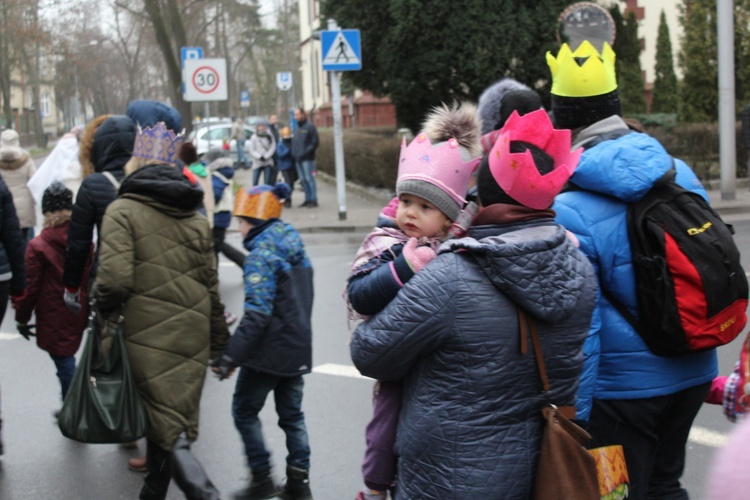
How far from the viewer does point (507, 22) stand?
1748cm

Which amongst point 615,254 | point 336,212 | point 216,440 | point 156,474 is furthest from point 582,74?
point 336,212

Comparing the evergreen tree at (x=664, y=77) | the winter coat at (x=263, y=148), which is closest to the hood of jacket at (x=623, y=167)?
the winter coat at (x=263, y=148)

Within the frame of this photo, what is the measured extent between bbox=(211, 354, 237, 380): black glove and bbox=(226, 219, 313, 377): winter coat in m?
0.02

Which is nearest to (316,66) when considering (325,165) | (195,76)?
(325,165)

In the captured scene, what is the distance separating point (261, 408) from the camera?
4.48 meters

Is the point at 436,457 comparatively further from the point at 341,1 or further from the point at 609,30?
the point at 341,1

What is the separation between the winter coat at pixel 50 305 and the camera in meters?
5.36

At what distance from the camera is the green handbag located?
12.6ft

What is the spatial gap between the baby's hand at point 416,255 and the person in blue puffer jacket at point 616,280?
0.61 m

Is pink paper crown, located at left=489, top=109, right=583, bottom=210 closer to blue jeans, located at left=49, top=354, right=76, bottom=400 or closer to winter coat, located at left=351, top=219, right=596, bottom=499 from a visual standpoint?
winter coat, located at left=351, top=219, right=596, bottom=499

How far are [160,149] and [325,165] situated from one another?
21.9 m

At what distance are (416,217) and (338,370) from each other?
4292mm

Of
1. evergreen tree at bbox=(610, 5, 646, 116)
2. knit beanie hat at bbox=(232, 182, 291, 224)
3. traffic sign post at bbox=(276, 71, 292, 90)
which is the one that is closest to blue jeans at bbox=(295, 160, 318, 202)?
evergreen tree at bbox=(610, 5, 646, 116)

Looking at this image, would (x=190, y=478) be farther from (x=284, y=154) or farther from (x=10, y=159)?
(x=284, y=154)
